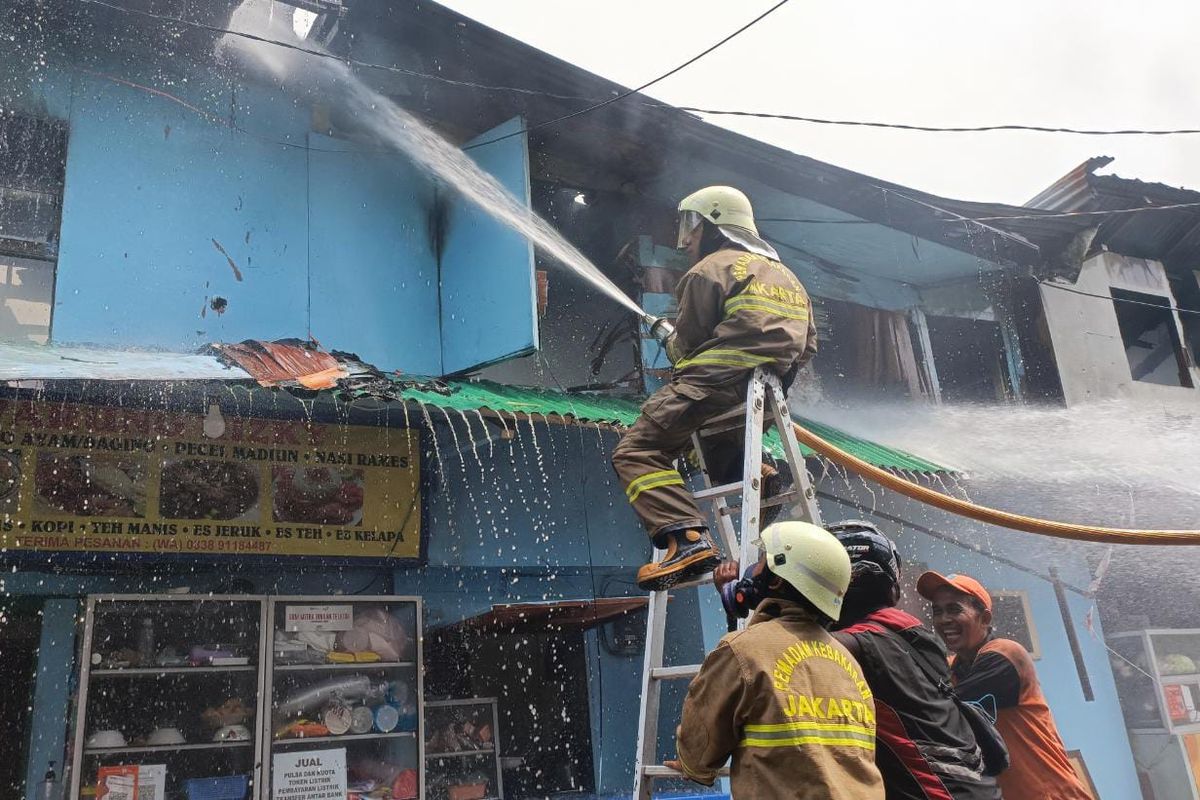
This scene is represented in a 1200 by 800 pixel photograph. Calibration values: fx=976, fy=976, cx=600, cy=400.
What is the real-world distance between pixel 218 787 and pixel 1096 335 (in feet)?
36.3

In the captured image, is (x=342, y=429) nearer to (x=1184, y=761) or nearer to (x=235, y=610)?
(x=235, y=610)

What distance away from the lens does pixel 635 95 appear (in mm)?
7664

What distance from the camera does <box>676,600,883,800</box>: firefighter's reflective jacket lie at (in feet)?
8.60

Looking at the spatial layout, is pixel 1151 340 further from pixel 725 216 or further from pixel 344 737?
pixel 344 737

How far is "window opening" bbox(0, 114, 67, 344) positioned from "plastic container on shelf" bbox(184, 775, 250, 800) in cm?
294

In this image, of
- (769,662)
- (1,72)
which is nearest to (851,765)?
(769,662)

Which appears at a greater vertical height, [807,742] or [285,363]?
[285,363]

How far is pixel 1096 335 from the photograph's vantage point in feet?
40.2

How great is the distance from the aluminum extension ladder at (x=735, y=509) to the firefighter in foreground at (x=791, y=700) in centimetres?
83

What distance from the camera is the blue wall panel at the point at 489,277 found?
270 inches

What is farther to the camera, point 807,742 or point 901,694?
point 901,694

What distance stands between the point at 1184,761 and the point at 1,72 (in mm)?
11806

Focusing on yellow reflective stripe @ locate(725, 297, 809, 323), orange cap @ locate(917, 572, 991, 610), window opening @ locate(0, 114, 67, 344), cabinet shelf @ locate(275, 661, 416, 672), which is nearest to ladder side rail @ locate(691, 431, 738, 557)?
yellow reflective stripe @ locate(725, 297, 809, 323)

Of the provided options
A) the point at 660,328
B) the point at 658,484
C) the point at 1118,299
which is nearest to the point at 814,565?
the point at 658,484
